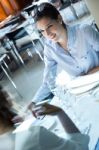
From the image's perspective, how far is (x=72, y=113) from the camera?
24.0 inches

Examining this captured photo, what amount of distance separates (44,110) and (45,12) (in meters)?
0.28

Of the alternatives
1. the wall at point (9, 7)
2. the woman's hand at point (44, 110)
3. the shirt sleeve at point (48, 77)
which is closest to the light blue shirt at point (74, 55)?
the shirt sleeve at point (48, 77)

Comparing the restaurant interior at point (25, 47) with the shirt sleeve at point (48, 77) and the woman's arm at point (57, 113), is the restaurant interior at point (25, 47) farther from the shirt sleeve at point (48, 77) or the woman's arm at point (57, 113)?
the woman's arm at point (57, 113)

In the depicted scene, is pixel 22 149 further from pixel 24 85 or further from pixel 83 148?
pixel 24 85

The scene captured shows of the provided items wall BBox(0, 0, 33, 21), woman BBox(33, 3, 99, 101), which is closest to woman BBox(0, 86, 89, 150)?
woman BBox(33, 3, 99, 101)

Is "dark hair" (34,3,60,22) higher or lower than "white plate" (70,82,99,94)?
higher

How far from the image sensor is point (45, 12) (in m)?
0.77

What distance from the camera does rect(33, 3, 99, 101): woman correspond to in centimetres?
79

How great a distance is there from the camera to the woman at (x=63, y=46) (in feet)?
2.60

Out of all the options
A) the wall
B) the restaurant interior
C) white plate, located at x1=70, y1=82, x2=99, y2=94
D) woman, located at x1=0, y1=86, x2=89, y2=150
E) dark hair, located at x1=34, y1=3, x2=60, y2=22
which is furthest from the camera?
the wall

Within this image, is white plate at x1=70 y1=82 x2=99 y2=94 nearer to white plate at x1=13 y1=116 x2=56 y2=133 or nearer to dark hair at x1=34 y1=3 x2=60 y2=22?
white plate at x1=13 y1=116 x2=56 y2=133

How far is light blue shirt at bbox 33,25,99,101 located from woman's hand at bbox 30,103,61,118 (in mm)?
135

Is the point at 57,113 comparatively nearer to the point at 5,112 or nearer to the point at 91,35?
the point at 5,112

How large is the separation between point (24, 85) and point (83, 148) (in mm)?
849
